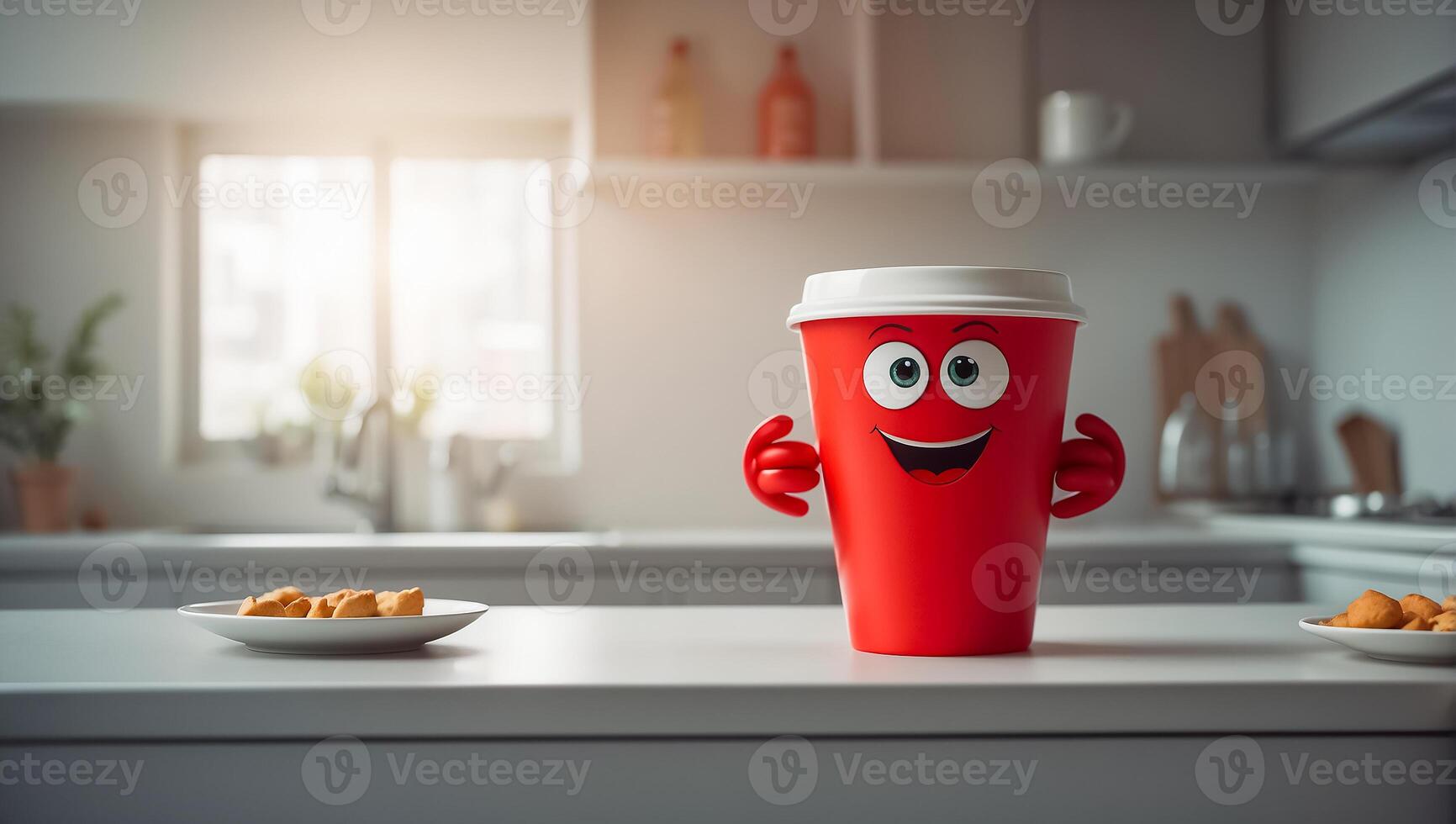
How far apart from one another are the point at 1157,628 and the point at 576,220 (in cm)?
204

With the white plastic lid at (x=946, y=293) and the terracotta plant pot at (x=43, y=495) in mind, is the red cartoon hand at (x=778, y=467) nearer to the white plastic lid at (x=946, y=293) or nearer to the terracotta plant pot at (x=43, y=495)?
the white plastic lid at (x=946, y=293)

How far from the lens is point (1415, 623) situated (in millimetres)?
667

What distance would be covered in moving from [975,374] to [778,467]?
143 millimetres

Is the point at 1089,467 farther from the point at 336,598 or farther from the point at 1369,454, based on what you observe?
the point at 1369,454

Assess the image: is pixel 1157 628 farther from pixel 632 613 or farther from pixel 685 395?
pixel 685 395

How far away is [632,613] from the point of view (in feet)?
3.17

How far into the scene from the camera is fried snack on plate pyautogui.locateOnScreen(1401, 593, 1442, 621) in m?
0.68

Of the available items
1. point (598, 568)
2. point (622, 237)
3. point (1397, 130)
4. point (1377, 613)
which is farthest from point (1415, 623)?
point (622, 237)

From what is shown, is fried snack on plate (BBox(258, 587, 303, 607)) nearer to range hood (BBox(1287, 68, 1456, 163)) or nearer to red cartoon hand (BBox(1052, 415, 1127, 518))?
red cartoon hand (BBox(1052, 415, 1127, 518))

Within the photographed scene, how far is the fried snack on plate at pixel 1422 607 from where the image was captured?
0.68 meters

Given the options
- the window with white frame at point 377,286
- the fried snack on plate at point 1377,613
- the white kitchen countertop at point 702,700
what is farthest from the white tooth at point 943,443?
the window with white frame at point 377,286

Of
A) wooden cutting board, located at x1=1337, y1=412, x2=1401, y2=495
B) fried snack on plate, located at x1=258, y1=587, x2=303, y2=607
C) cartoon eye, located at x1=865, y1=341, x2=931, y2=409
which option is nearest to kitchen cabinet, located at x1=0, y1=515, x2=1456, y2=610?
wooden cutting board, located at x1=1337, y1=412, x2=1401, y2=495

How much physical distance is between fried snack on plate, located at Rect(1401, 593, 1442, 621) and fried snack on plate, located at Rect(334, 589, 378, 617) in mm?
621

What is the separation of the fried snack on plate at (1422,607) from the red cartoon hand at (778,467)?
363 mm
